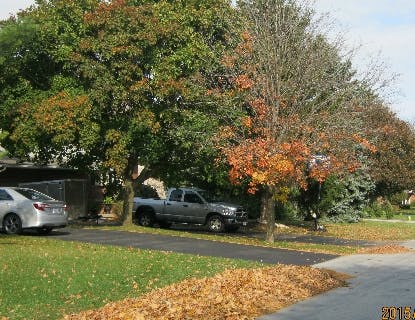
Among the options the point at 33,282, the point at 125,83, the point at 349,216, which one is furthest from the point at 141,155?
the point at 349,216

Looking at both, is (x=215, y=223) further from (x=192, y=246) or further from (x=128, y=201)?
(x=192, y=246)

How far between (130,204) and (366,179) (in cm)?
1987

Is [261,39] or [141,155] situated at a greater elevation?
[261,39]

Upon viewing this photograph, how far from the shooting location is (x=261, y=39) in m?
21.9

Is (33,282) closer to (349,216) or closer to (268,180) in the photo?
(268,180)

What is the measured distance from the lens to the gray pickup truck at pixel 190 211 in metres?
27.3

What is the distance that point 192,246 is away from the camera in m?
19.4

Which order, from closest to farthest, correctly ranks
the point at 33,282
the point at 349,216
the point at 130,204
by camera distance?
the point at 33,282, the point at 130,204, the point at 349,216

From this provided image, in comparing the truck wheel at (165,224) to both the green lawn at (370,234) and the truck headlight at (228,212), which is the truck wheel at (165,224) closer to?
the truck headlight at (228,212)

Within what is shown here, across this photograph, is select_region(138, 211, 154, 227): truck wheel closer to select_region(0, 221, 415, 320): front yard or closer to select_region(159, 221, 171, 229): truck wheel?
select_region(159, 221, 171, 229): truck wheel

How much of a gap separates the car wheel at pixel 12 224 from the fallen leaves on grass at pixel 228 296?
31.2ft
